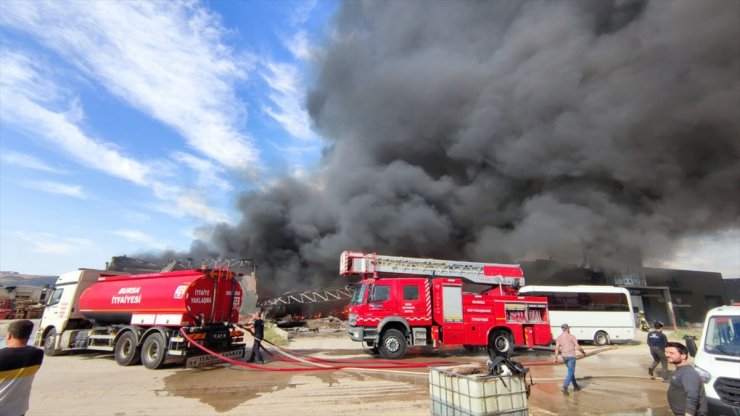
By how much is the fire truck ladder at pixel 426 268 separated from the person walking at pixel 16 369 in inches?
338

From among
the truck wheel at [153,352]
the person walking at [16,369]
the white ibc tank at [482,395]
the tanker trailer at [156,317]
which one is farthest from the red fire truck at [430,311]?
the person walking at [16,369]

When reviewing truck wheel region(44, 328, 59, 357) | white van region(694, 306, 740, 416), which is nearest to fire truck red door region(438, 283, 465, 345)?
white van region(694, 306, 740, 416)

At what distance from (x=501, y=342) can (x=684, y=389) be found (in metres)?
8.20

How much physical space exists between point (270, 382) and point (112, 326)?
5.86m

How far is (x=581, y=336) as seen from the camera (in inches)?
588

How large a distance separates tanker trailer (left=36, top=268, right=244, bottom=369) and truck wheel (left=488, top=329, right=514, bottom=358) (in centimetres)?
700

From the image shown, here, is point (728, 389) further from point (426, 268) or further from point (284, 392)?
point (426, 268)

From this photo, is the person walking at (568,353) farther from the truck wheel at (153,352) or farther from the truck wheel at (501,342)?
the truck wheel at (153,352)

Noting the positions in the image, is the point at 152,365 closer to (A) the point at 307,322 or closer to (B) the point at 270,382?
(B) the point at 270,382

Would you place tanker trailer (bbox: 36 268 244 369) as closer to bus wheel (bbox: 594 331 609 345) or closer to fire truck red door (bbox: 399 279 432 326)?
fire truck red door (bbox: 399 279 432 326)

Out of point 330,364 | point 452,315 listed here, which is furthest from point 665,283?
point 330,364

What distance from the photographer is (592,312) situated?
1508cm

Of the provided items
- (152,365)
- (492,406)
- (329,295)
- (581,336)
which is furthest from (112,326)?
(581,336)

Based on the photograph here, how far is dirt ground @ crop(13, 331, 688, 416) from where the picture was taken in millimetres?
5434
